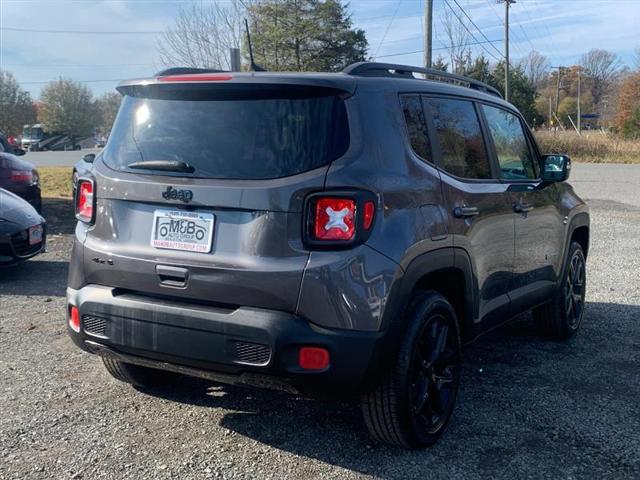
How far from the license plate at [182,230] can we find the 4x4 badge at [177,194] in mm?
66

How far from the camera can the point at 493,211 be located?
13.7 ft

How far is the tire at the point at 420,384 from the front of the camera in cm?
325

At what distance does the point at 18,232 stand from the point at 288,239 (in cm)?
534

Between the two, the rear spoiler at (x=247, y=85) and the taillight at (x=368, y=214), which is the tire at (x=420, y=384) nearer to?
the taillight at (x=368, y=214)

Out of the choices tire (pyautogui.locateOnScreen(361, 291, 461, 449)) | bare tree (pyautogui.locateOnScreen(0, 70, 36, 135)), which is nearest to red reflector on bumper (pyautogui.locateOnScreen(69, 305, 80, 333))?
tire (pyautogui.locateOnScreen(361, 291, 461, 449))

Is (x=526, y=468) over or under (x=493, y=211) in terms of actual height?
under

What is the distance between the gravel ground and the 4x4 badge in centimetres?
127

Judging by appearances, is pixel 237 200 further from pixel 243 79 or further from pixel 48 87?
pixel 48 87

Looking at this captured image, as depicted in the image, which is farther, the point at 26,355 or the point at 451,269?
the point at 26,355

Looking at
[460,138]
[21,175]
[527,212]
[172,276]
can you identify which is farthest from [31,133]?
[172,276]

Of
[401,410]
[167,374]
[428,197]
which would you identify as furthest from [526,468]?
[167,374]

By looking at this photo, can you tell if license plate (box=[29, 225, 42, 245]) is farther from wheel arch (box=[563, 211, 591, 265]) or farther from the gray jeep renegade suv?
wheel arch (box=[563, 211, 591, 265])

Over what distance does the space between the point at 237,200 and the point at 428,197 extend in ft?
3.22

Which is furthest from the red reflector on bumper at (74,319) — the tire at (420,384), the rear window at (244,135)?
→ the tire at (420,384)
